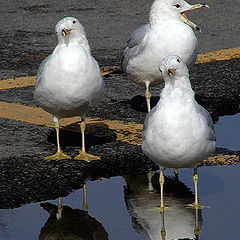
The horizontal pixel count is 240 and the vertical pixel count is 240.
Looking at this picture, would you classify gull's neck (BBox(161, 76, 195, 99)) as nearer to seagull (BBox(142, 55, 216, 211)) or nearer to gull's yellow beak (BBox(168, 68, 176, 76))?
seagull (BBox(142, 55, 216, 211))

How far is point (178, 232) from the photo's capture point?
19.9 ft

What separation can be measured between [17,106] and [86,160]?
2.17 meters

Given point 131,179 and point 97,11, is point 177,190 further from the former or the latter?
point 97,11

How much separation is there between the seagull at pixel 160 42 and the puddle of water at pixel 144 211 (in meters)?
1.86

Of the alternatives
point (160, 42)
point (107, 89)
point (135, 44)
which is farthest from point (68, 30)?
point (107, 89)

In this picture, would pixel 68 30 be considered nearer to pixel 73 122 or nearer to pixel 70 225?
pixel 73 122

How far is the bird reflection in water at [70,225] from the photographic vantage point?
597cm

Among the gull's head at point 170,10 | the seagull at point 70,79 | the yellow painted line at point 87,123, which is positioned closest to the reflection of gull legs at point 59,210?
the seagull at point 70,79

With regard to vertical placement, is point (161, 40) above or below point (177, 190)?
above

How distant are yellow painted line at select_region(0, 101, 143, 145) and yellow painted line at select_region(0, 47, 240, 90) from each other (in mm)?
912

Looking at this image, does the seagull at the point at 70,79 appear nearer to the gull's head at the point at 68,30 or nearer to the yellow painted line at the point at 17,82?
the gull's head at the point at 68,30

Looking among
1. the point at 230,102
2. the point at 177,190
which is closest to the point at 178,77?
the point at 177,190

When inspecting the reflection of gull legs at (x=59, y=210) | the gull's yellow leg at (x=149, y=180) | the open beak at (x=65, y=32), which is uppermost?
the open beak at (x=65, y=32)

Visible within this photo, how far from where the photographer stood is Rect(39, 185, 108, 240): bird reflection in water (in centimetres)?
597
